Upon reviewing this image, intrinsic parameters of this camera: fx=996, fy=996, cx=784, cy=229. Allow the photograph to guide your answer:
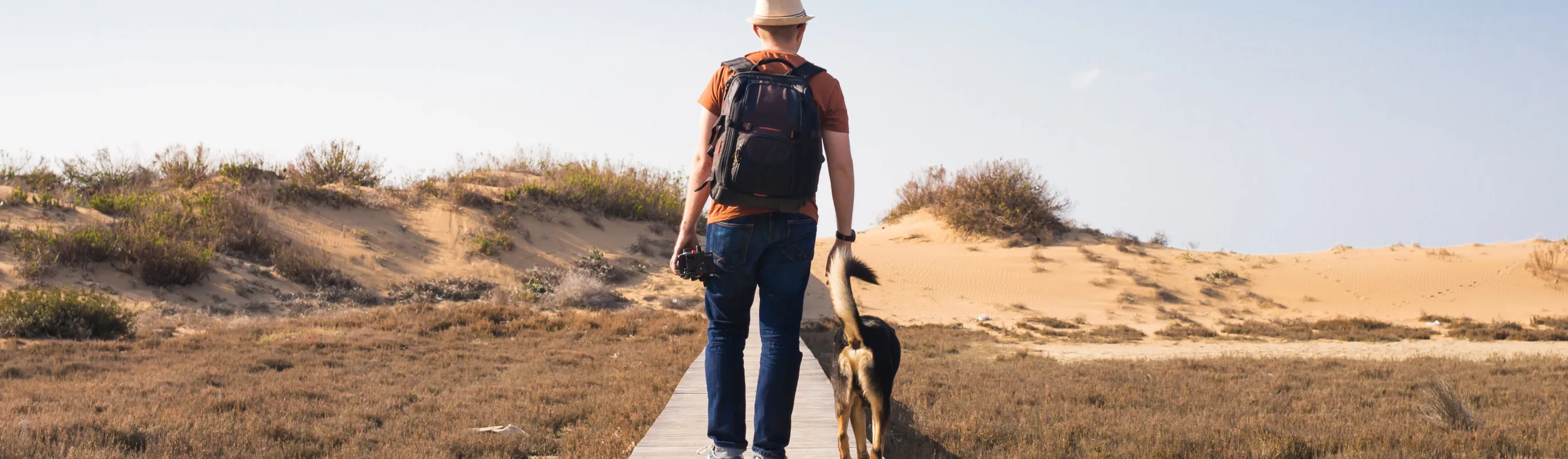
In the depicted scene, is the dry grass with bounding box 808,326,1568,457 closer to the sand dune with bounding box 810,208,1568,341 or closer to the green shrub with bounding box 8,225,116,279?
the sand dune with bounding box 810,208,1568,341

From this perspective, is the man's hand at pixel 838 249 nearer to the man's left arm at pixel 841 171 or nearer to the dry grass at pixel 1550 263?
the man's left arm at pixel 841 171

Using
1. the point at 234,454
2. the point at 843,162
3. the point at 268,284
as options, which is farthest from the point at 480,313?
the point at 843,162

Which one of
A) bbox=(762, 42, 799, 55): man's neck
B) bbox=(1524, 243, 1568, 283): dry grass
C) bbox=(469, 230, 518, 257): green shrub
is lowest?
bbox=(469, 230, 518, 257): green shrub

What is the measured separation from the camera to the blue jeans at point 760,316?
348 centimetres

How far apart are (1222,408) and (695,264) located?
18.6 feet

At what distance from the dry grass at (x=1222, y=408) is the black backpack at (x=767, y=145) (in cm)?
272

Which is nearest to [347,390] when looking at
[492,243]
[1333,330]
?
[492,243]

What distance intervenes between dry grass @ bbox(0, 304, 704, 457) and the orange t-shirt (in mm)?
2434

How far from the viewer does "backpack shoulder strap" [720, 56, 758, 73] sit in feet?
11.4

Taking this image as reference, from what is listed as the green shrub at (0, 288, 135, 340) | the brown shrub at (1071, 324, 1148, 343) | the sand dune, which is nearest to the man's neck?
the green shrub at (0, 288, 135, 340)

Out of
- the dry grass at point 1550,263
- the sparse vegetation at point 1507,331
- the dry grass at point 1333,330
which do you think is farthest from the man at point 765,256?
the dry grass at point 1550,263

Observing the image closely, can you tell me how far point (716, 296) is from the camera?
356 cm

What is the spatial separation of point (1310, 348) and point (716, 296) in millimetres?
13077

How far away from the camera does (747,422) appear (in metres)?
5.90
